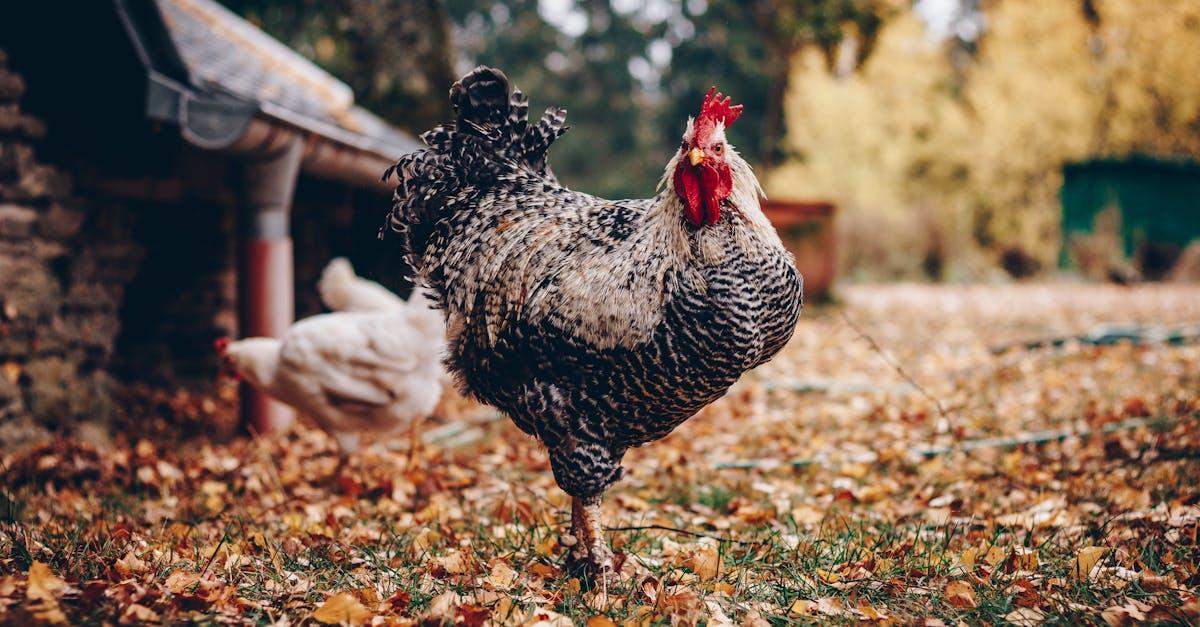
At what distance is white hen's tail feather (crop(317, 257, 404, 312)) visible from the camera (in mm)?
5926

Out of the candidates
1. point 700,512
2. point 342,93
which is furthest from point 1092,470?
point 342,93

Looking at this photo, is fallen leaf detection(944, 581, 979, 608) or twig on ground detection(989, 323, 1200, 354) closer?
fallen leaf detection(944, 581, 979, 608)

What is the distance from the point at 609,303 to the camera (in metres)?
3.17

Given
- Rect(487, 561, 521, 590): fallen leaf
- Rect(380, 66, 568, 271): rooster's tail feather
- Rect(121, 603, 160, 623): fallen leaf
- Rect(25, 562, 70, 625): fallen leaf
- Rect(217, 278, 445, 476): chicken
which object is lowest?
Rect(487, 561, 521, 590): fallen leaf

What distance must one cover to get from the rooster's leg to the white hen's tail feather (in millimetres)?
2876

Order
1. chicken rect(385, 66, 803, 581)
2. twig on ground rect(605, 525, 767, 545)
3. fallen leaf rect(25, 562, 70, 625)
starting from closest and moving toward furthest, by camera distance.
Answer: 1. fallen leaf rect(25, 562, 70, 625)
2. chicken rect(385, 66, 803, 581)
3. twig on ground rect(605, 525, 767, 545)

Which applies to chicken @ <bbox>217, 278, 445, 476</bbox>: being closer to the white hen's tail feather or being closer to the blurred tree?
the white hen's tail feather

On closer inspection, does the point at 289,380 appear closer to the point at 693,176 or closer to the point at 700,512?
the point at 700,512

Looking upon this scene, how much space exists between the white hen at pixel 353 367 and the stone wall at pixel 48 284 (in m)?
1.21

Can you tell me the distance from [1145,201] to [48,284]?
19.2m

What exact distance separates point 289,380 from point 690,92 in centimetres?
2487

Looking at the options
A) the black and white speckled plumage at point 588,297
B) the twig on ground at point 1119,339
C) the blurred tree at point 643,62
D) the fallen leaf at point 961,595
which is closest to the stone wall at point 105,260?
the black and white speckled plumage at point 588,297

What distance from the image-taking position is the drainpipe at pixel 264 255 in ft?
19.5

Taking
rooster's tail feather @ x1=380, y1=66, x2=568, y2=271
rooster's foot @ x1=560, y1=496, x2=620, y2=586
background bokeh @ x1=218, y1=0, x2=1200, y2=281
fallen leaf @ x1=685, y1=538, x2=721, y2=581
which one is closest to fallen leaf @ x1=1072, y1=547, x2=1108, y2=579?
fallen leaf @ x1=685, y1=538, x2=721, y2=581
